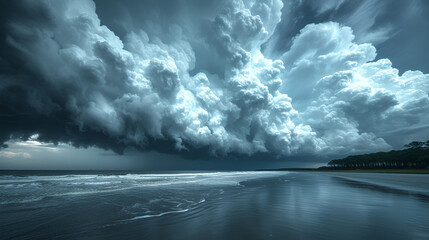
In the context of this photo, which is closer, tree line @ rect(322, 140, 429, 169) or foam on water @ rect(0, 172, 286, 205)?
foam on water @ rect(0, 172, 286, 205)

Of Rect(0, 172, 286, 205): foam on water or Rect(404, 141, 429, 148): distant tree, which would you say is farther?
Rect(404, 141, 429, 148): distant tree

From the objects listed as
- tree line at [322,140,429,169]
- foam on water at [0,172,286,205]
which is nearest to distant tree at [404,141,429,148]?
tree line at [322,140,429,169]

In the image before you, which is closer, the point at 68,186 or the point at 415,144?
the point at 68,186

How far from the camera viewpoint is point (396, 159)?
11062 centimetres

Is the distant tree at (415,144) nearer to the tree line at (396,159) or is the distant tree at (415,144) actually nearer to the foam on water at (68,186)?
Result: the tree line at (396,159)

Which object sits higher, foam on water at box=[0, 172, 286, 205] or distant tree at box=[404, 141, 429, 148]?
distant tree at box=[404, 141, 429, 148]

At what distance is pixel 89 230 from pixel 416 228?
14.8 meters

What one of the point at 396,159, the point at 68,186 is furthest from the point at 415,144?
the point at 68,186

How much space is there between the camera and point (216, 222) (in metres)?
8.88

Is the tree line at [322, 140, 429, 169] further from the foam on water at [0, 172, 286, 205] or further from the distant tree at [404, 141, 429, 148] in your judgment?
the foam on water at [0, 172, 286, 205]

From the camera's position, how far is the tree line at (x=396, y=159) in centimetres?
9314

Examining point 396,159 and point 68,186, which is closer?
point 68,186

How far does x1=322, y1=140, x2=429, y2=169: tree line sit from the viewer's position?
93.1 metres

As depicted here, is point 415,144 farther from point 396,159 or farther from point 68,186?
point 68,186
